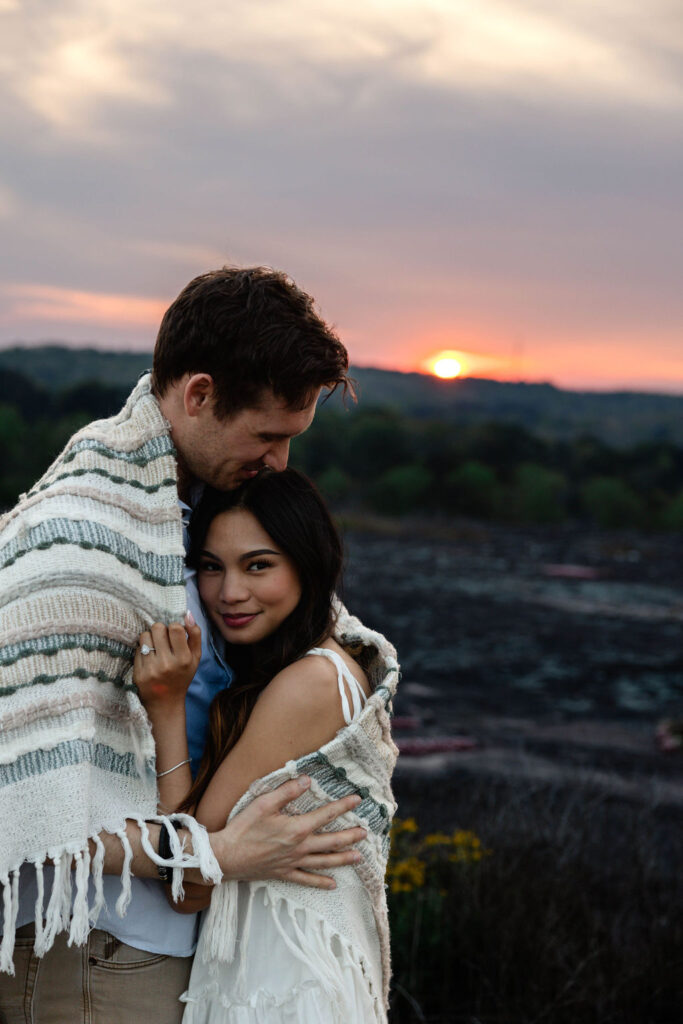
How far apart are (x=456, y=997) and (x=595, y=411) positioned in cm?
8249

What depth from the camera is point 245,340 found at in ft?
6.48

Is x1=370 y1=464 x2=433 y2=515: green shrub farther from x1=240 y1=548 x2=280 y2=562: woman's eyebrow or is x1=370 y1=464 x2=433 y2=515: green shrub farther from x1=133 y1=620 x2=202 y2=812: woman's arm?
x1=133 y1=620 x2=202 y2=812: woman's arm

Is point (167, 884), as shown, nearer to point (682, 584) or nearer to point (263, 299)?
point (263, 299)

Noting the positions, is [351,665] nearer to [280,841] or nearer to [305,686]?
[305,686]

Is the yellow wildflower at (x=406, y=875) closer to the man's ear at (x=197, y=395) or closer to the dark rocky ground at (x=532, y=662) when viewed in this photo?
the dark rocky ground at (x=532, y=662)

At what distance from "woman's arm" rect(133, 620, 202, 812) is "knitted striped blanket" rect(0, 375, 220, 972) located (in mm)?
32

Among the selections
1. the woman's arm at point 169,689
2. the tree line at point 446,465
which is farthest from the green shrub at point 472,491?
the woman's arm at point 169,689

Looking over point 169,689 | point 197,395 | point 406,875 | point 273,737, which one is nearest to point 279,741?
point 273,737

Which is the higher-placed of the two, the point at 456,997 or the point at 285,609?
the point at 285,609

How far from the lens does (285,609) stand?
7.06ft

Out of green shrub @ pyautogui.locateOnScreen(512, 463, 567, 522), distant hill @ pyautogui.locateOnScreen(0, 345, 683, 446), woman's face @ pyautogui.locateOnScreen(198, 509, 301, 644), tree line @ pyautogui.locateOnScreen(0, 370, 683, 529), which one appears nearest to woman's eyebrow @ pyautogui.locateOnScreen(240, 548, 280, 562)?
woman's face @ pyautogui.locateOnScreen(198, 509, 301, 644)

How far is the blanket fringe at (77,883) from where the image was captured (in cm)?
167

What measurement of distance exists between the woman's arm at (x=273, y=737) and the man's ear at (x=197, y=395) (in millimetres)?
560

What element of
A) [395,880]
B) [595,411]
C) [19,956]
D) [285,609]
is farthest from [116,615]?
[595,411]
